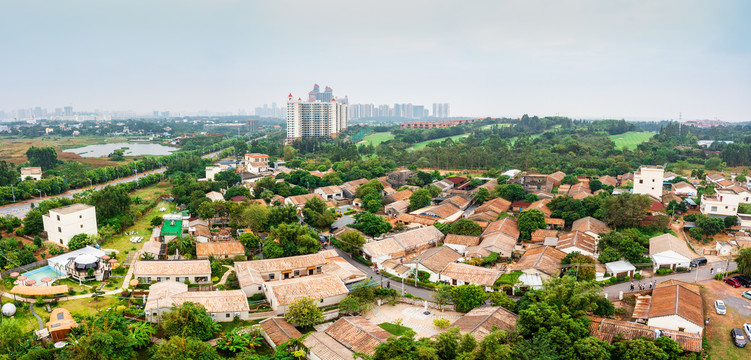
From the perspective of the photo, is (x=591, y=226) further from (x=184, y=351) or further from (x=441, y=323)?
(x=184, y=351)

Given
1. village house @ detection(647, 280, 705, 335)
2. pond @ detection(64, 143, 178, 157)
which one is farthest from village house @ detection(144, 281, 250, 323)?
pond @ detection(64, 143, 178, 157)

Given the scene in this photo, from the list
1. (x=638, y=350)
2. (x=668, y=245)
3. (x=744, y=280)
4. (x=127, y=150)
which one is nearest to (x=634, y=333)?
(x=638, y=350)

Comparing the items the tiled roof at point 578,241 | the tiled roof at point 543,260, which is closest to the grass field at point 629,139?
the tiled roof at point 578,241

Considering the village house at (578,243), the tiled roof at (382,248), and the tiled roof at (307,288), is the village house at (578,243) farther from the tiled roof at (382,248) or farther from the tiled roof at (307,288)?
the tiled roof at (307,288)

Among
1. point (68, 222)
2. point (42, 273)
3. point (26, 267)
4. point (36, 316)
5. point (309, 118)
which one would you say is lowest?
point (36, 316)

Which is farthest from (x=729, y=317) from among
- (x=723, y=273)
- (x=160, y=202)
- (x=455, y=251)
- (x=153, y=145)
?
(x=153, y=145)

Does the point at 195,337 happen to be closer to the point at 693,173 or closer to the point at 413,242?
the point at 413,242
